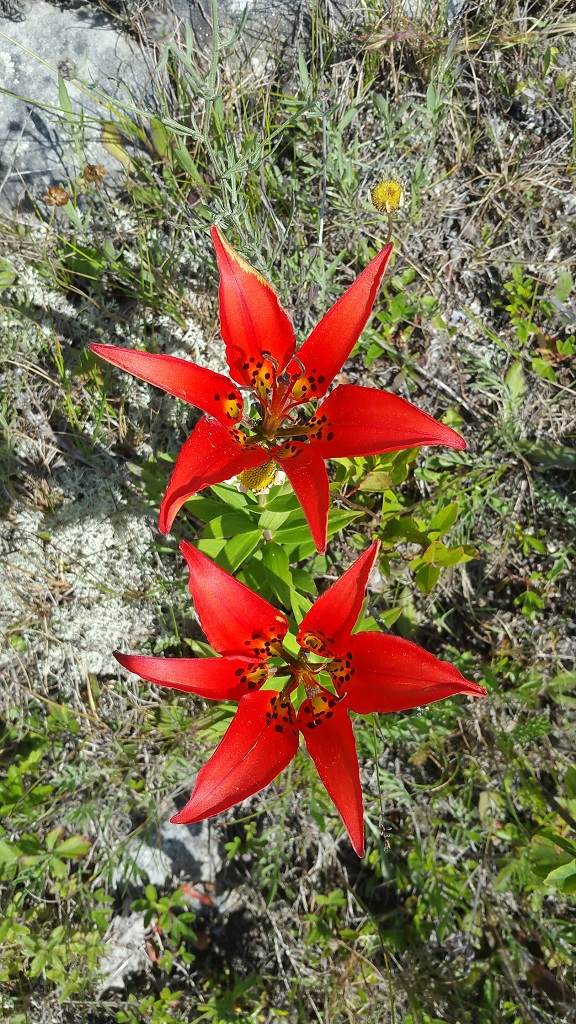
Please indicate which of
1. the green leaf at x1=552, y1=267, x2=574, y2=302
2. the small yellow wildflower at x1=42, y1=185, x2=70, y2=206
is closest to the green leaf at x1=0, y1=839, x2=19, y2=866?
the small yellow wildflower at x1=42, y1=185, x2=70, y2=206

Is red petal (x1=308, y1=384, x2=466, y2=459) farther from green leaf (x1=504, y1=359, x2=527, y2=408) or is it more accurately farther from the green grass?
green leaf (x1=504, y1=359, x2=527, y2=408)

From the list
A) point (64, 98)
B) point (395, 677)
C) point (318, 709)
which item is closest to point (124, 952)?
point (318, 709)

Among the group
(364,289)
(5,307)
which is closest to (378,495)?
(364,289)

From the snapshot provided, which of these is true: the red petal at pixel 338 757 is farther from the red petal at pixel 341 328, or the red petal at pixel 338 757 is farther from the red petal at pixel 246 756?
the red petal at pixel 341 328

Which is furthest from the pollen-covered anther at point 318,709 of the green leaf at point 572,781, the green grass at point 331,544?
the green leaf at point 572,781

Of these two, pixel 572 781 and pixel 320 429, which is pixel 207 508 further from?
pixel 572 781

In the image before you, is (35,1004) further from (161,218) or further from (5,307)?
(161,218)

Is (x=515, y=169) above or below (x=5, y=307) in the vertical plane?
above
